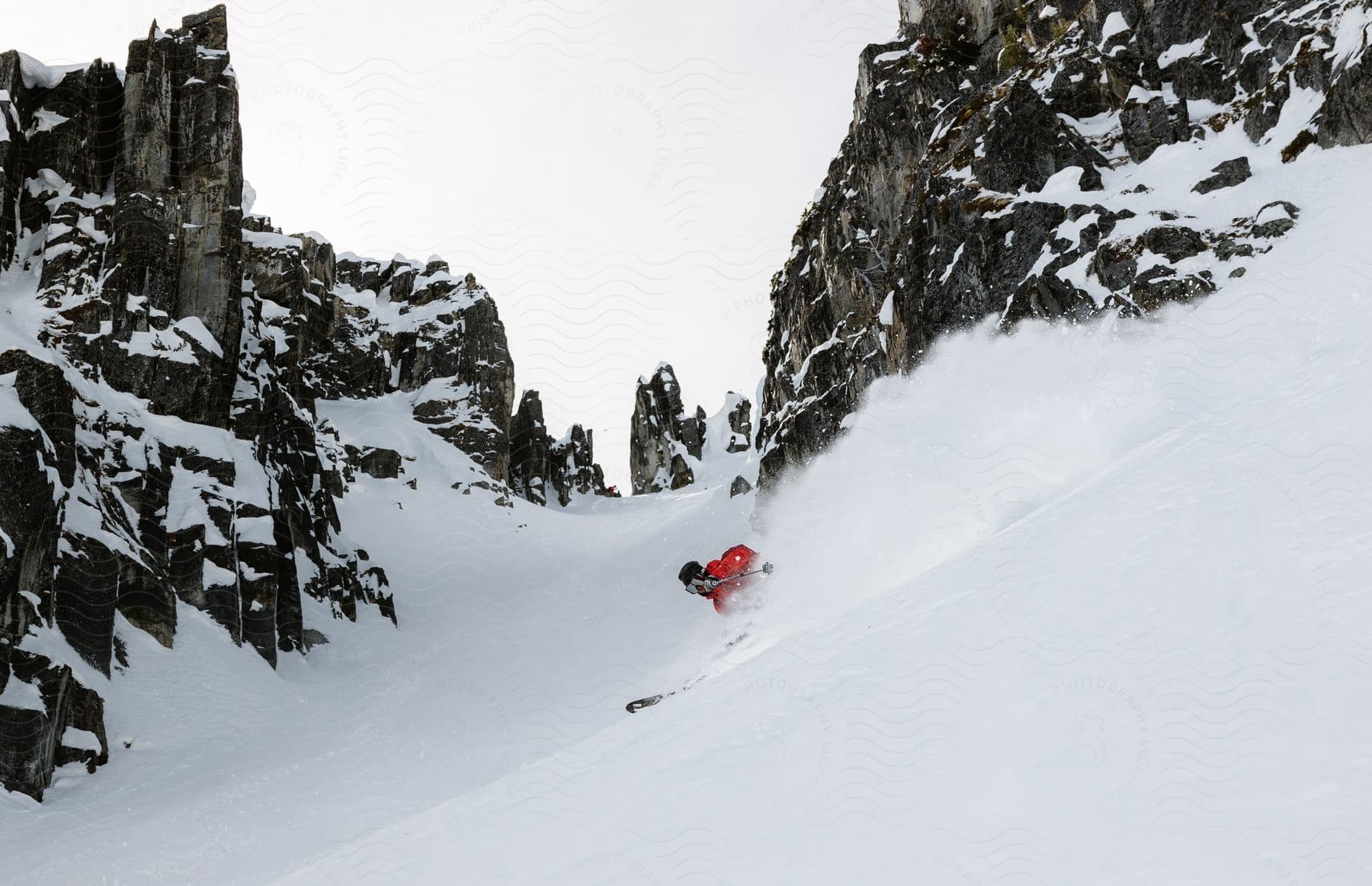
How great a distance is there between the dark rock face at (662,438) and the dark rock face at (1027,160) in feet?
147

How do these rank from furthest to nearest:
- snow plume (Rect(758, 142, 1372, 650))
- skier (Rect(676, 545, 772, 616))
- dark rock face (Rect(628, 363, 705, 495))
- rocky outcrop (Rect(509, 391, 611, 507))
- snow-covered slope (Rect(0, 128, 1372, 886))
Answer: dark rock face (Rect(628, 363, 705, 495)) → rocky outcrop (Rect(509, 391, 611, 507)) → skier (Rect(676, 545, 772, 616)) → snow plume (Rect(758, 142, 1372, 650)) → snow-covered slope (Rect(0, 128, 1372, 886))

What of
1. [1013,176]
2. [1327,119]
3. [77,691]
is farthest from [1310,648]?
[1013,176]

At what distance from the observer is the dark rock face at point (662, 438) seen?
87.8m

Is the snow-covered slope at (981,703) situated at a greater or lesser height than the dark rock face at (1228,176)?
lesser

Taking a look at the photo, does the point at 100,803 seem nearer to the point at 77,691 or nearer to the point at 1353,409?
the point at 77,691

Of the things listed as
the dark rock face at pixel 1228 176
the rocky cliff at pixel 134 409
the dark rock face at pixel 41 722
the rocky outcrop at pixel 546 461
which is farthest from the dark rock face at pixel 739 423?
the dark rock face at pixel 41 722

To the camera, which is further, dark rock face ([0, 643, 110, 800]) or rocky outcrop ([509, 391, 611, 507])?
rocky outcrop ([509, 391, 611, 507])

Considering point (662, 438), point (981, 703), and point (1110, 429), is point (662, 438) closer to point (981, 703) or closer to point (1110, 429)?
point (1110, 429)

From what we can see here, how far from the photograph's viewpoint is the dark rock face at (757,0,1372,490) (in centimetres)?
2067

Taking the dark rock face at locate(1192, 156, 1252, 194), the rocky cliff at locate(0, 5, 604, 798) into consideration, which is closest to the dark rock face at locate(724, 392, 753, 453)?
the rocky cliff at locate(0, 5, 604, 798)

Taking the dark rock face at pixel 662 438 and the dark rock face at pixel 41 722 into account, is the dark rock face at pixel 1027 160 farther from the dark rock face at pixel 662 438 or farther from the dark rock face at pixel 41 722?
the dark rock face at pixel 662 438

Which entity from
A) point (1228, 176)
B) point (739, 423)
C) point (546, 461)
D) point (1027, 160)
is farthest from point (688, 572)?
point (739, 423)

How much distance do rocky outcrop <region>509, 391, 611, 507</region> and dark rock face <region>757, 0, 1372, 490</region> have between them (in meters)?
34.0

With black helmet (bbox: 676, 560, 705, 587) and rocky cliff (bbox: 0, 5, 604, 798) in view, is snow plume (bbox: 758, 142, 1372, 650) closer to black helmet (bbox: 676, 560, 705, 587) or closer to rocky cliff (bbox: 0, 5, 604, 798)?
black helmet (bbox: 676, 560, 705, 587)
